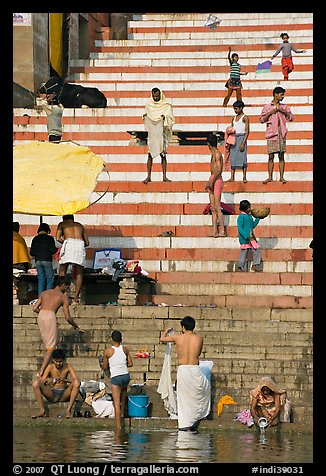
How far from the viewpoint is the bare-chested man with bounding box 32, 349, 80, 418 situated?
14531 millimetres

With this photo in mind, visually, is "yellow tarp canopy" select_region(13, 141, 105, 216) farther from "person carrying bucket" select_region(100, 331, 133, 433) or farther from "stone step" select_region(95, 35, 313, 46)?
"stone step" select_region(95, 35, 313, 46)

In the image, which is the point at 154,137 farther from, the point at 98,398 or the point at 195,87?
the point at 98,398

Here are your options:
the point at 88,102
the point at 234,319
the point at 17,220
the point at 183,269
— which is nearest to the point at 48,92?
the point at 88,102

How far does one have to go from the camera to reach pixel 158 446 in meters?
12.9

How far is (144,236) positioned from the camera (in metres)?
18.5

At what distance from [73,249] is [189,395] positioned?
314 cm

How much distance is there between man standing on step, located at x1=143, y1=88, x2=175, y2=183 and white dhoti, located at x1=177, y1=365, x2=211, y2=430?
5.84 meters

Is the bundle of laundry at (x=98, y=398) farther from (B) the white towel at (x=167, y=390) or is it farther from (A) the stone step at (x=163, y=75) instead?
(A) the stone step at (x=163, y=75)

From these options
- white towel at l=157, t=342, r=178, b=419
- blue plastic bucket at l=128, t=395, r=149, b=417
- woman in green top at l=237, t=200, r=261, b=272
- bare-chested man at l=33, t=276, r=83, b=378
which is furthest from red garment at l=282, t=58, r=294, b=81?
blue plastic bucket at l=128, t=395, r=149, b=417

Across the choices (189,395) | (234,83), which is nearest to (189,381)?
(189,395)

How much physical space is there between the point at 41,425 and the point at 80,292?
9.27 ft

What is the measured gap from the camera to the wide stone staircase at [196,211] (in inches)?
599

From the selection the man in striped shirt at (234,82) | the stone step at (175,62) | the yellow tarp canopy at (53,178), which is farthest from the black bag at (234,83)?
the yellow tarp canopy at (53,178)

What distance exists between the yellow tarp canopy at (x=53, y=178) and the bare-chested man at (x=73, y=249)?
209 millimetres
